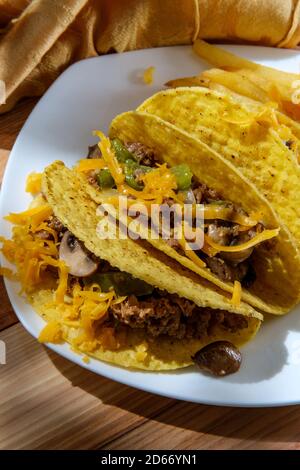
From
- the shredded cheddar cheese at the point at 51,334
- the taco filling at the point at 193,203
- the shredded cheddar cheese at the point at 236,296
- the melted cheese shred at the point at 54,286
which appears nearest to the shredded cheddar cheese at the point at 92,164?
the taco filling at the point at 193,203

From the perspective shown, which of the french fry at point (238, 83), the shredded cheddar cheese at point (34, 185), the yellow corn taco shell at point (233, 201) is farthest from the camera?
the french fry at point (238, 83)

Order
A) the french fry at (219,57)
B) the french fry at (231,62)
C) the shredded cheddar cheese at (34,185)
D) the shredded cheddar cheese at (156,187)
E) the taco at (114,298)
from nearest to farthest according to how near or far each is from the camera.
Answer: the taco at (114,298)
the shredded cheddar cheese at (156,187)
the shredded cheddar cheese at (34,185)
the french fry at (231,62)
the french fry at (219,57)

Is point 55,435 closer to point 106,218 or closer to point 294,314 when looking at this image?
point 106,218

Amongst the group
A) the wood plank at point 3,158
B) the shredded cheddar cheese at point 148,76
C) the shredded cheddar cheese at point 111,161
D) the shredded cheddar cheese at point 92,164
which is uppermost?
the shredded cheddar cheese at point 148,76

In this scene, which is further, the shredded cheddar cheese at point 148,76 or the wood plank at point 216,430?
the shredded cheddar cheese at point 148,76

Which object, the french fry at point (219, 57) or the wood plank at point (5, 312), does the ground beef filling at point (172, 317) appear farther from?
the french fry at point (219, 57)
